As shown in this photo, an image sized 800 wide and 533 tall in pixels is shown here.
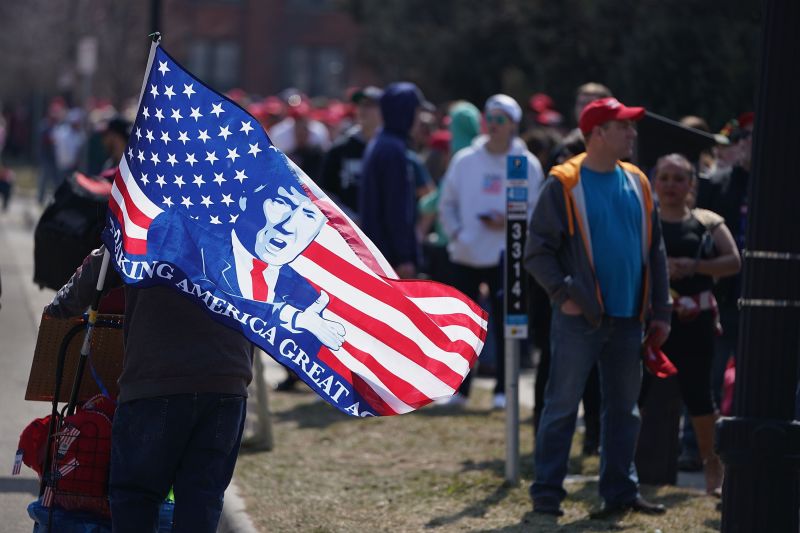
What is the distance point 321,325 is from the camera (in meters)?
4.88

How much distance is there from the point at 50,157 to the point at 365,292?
27002 millimetres

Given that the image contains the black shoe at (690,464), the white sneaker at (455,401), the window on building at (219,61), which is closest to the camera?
the black shoe at (690,464)

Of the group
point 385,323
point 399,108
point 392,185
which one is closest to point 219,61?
point 399,108

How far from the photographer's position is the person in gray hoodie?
276 inches

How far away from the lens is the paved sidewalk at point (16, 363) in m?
7.61

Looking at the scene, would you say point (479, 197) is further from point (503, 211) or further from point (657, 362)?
point (657, 362)

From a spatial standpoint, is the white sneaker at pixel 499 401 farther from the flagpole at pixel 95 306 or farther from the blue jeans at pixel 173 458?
the blue jeans at pixel 173 458

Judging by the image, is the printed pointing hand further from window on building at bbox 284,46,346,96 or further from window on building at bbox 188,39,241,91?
window on building at bbox 284,46,346,96

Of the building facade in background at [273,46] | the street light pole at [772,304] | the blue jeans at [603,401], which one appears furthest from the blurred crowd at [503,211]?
the building facade in background at [273,46]

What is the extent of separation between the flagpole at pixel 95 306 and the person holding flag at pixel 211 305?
15 mm

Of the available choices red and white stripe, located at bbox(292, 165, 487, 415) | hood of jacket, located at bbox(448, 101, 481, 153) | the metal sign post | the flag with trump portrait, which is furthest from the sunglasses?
the flag with trump portrait

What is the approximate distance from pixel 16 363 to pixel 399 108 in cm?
408

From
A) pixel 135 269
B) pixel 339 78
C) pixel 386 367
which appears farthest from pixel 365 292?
pixel 339 78

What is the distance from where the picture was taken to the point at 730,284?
8.97 m
